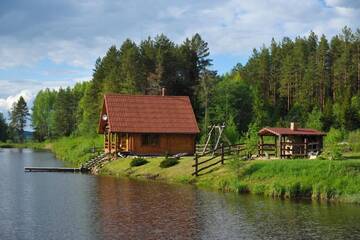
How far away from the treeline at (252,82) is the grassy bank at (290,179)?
2858 centimetres

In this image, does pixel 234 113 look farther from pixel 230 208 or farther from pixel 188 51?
pixel 230 208

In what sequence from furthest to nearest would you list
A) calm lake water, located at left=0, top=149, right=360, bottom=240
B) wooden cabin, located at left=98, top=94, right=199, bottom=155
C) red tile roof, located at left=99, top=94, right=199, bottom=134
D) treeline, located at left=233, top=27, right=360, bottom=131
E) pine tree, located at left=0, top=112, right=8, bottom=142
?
pine tree, located at left=0, top=112, right=8, bottom=142 < treeline, located at left=233, top=27, right=360, bottom=131 < red tile roof, located at left=99, top=94, right=199, bottom=134 < wooden cabin, located at left=98, top=94, right=199, bottom=155 < calm lake water, located at left=0, top=149, right=360, bottom=240

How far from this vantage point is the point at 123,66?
86250 millimetres

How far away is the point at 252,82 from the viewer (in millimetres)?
109875

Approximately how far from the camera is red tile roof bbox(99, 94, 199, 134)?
188 feet

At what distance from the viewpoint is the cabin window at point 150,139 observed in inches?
2268

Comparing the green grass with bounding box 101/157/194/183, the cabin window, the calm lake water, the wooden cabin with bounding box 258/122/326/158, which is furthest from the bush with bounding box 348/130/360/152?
the calm lake water

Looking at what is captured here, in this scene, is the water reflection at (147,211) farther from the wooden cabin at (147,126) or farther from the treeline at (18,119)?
the treeline at (18,119)

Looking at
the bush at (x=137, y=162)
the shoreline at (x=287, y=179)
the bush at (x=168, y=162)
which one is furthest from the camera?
the bush at (x=137, y=162)

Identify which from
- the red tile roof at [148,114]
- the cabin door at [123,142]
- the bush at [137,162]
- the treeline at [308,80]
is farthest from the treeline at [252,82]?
the bush at [137,162]

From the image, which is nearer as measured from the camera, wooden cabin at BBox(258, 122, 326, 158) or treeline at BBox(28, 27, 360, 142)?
wooden cabin at BBox(258, 122, 326, 158)

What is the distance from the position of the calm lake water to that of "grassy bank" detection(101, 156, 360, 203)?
5.54 ft

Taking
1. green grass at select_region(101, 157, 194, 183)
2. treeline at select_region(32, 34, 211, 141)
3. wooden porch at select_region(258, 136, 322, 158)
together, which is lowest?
green grass at select_region(101, 157, 194, 183)

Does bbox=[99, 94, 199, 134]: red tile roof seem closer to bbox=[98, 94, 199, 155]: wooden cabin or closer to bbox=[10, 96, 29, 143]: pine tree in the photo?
bbox=[98, 94, 199, 155]: wooden cabin
